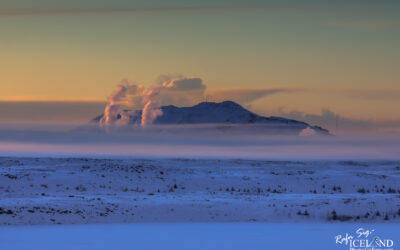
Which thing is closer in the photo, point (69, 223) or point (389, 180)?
point (69, 223)

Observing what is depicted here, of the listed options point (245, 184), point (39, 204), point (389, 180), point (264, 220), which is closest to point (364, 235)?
point (264, 220)

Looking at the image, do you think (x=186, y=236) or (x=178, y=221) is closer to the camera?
(x=186, y=236)

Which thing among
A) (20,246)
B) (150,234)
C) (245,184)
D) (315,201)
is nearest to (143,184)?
(245,184)

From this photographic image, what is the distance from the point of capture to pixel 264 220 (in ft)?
86.8

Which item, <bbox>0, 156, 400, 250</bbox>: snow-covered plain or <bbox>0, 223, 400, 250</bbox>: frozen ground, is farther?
<bbox>0, 156, 400, 250</bbox>: snow-covered plain

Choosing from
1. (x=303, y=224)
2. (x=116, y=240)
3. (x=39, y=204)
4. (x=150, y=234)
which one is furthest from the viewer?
(x=39, y=204)

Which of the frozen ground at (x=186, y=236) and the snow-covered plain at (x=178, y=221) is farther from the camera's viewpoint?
the snow-covered plain at (x=178, y=221)

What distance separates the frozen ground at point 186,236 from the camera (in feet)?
61.2

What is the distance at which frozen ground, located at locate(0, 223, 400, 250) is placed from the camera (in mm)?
18656

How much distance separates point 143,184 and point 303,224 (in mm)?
22177

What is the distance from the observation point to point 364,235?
2059cm

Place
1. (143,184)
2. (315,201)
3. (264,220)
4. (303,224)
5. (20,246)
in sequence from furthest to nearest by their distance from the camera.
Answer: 1. (143,184)
2. (315,201)
3. (264,220)
4. (303,224)
5. (20,246)

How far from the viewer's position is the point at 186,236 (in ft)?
68.7

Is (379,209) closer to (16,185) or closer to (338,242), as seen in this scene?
(338,242)
